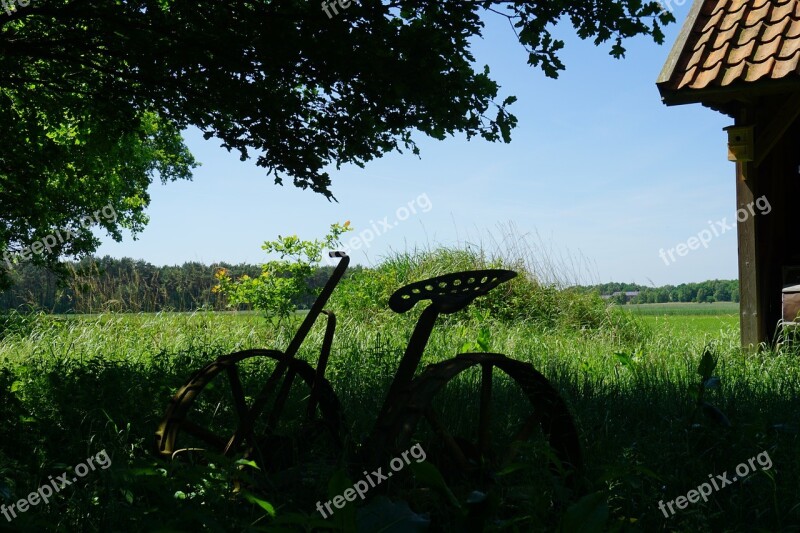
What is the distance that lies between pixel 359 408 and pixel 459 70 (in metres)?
2.32

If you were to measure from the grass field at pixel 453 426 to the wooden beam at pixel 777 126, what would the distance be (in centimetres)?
199

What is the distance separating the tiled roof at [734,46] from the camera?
21.7ft

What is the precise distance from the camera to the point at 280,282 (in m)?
10.7

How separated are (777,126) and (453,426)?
16.5 feet

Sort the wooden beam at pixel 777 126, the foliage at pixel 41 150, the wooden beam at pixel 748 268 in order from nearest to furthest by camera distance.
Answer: the foliage at pixel 41 150
the wooden beam at pixel 777 126
the wooden beam at pixel 748 268

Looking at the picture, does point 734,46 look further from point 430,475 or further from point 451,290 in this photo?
point 430,475

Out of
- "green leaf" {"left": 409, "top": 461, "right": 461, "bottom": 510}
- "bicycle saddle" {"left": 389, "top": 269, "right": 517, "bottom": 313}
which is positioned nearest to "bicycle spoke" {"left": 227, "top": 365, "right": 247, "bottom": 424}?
"bicycle saddle" {"left": 389, "top": 269, "right": 517, "bottom": 313}

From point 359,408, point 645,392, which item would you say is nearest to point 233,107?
point 359,408

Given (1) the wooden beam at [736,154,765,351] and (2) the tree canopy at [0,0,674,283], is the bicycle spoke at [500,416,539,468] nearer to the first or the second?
(2) the tree canopy at [0,0,674,283]

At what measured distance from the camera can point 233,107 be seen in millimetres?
5199
